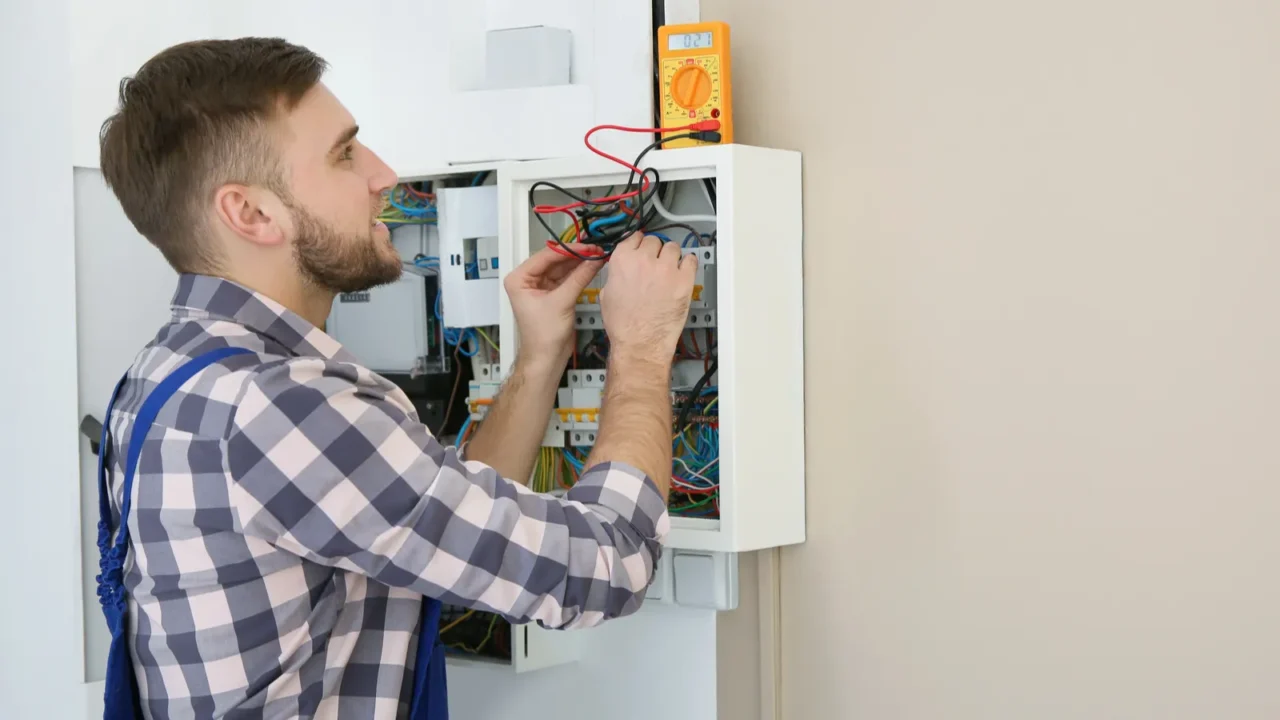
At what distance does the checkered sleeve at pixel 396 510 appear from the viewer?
106cm

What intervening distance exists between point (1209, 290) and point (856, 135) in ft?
1.49

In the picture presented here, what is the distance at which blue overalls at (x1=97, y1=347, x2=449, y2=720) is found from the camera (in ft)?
3.63

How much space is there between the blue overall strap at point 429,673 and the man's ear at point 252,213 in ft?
1.33

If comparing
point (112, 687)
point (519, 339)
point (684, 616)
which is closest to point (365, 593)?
point (112, 687)

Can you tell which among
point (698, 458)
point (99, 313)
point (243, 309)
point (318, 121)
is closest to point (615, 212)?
point (698, 458)

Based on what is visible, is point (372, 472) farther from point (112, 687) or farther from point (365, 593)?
point (112, 687)

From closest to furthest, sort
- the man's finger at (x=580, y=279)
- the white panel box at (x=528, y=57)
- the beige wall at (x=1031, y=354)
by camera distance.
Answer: the beige wall at (x=1031, y=354)
the man's finger at (x=580, y=279)
the white panel box at (x=528, y=57)

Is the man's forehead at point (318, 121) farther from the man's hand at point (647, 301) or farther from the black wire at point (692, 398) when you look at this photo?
the black wire at point (692, 398)

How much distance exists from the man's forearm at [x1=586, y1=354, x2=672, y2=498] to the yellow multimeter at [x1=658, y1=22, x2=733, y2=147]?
1.03 ft

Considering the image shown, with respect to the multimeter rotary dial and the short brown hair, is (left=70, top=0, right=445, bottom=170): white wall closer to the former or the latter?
the multimeter rotary dial

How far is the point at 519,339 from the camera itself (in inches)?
62.0

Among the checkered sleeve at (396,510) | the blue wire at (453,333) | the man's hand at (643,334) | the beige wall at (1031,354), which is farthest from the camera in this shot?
the blue wire at (453,333)

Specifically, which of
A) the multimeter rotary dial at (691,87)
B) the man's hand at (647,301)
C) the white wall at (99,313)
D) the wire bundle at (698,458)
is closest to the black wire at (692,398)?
the wire bundle at (698,458)

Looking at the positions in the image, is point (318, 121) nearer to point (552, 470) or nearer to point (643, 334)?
point (643, 334)
